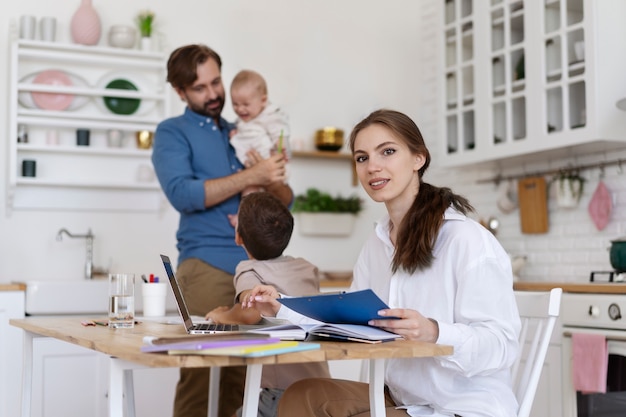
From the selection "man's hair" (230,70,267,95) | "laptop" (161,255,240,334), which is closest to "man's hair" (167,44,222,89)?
"man's hair" (230,70,267,95)

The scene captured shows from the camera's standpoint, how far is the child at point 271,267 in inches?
94.3

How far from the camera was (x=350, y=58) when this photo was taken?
5.05m

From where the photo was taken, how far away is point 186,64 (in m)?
2.95

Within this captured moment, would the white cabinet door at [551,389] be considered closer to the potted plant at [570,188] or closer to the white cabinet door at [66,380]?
the potted plant at [570,188]

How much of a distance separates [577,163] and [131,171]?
2.22 m

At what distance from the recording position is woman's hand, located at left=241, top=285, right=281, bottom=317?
2104 millimetres

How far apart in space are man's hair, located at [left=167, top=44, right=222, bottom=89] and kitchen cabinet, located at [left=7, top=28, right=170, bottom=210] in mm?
1302

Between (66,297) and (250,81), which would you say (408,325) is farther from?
(66,297)

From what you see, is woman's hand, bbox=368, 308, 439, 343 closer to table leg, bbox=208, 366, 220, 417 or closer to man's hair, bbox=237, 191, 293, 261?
man's hair, bbox=237, 191, 293, 261

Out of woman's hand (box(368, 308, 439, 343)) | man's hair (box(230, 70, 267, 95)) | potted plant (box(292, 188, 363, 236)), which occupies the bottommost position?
woman's hand (box(368, 308, 439, 343))

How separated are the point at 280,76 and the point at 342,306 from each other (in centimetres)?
328

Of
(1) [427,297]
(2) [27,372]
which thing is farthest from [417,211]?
(2) [27,372]

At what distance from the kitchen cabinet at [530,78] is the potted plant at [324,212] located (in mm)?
609

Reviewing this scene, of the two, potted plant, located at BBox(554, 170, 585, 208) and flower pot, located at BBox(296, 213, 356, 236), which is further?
flower pot, located at BBox(296, 213, 356, 236)
